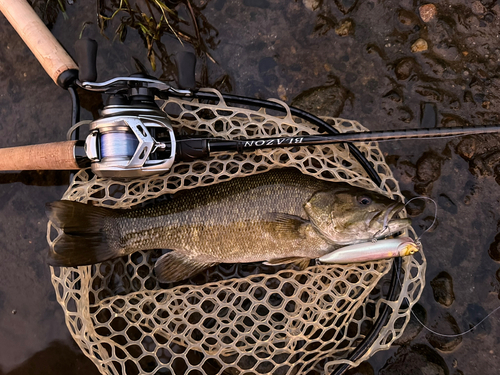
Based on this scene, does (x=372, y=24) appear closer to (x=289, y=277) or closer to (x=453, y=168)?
(x=453, y=168)

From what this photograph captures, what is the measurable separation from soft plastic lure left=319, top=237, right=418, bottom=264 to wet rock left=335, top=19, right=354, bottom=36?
5.31 ft

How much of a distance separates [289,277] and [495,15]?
255cm

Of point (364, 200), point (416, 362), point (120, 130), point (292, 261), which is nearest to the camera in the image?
point (120, 130)

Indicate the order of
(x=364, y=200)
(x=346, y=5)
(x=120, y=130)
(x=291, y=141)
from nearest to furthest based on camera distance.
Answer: (x=120, y=130) < (x=291, y=141) < (x=364, y=200) < (x=346, y=5)

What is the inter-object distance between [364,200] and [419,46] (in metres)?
1.37

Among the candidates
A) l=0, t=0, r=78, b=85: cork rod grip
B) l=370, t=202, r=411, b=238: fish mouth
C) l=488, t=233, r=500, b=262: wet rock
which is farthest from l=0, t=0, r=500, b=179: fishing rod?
l=488, t=233, r=500, b=262: wet rock

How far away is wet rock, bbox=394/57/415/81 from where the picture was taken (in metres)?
2.50

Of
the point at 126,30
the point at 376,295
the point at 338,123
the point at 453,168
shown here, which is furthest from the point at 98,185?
the point at 453,168

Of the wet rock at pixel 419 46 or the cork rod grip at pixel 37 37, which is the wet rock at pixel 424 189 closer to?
the wet rock at pixel 419 46

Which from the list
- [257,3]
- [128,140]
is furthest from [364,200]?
[257,3]

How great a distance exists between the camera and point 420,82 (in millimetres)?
2520

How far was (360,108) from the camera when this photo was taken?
8.32 feet

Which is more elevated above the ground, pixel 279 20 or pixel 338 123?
pixel 279 20

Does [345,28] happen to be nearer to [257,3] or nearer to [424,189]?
[257,3]
